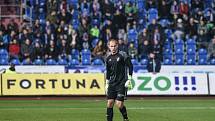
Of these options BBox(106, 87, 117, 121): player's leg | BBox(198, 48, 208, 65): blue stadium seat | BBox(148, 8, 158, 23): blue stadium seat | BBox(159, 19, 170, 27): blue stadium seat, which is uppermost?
BBox(148, 8, 158, 23): blue stadium seat

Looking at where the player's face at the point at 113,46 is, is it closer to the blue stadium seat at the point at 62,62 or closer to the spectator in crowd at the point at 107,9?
the blue stadium seat at the point at 62,62

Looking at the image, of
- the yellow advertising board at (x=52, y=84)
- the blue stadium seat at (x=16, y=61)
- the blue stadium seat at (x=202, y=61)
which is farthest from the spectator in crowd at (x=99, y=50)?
the blue stadium seat at (x=202, y=61)

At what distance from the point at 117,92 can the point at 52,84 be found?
11.4 m

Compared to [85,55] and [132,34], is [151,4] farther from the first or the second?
[85,55]

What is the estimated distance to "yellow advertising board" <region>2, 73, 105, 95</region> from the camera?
23.5 meters

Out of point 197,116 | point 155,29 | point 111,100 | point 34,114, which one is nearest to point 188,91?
point 155,29

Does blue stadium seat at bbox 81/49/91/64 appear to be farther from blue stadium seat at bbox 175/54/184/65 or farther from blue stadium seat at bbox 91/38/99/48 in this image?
blue stadium seat at bbox 175/54/184/65

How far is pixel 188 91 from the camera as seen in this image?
2459cm

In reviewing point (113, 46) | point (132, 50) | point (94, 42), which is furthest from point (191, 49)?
point (113, 46)

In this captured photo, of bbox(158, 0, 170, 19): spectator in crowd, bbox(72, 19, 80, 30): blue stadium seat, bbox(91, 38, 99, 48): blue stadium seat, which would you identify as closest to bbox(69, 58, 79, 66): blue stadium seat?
bbox(91, 38, 99, 48): blue stadium seat

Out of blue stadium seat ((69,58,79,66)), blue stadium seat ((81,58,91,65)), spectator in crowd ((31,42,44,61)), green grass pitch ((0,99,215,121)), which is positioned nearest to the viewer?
green grass pitch ((0,99,215,121))

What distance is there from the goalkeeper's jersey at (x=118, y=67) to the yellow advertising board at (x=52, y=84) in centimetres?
1107

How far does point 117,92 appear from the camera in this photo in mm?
12680

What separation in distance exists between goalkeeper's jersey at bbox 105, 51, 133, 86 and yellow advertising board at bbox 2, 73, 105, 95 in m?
11.1
